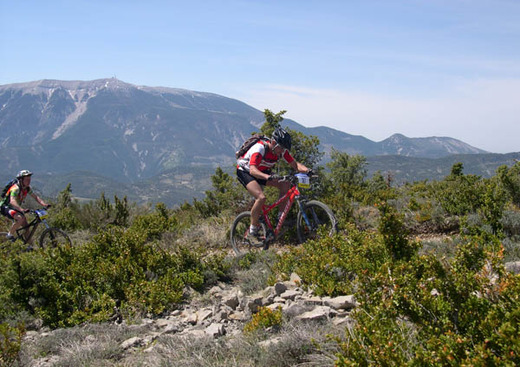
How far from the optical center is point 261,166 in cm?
670

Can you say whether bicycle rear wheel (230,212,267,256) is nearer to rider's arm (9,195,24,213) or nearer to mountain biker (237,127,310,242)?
mountain biker (237,127,310,242)

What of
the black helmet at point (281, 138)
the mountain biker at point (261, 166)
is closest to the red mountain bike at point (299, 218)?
the mountain biker at point (261, 166)

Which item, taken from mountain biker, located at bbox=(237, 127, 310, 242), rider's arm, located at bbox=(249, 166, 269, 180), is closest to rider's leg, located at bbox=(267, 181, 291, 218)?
mountain biker, located at bbox=(237, 127, 310, 242)

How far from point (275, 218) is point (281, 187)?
2.84 ft

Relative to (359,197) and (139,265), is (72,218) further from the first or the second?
(359,197)

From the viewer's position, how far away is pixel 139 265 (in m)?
5.40

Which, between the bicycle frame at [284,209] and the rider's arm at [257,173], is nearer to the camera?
the rider's arm at [257,173]

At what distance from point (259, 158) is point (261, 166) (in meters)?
0.20

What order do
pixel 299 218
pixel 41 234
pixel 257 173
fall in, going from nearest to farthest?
pixel 257 173
pixel 299 218
pixel 41 234

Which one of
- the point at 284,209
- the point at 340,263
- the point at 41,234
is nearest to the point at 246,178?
the point at 284,209

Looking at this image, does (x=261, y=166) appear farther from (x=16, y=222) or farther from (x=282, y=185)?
(x=16, y=222)

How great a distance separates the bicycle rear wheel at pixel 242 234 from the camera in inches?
281

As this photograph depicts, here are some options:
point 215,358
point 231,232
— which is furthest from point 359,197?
point 215,358

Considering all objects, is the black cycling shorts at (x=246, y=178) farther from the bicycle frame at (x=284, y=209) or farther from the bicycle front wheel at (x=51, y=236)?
the bicycle front wheel at (x=51, y=236)
